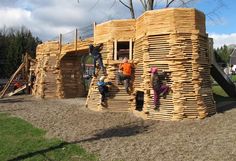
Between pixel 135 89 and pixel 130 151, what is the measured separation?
8037mm

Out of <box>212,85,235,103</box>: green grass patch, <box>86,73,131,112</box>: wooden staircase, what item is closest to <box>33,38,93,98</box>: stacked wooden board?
<box>86,73,131,112</box>: wooden staircase

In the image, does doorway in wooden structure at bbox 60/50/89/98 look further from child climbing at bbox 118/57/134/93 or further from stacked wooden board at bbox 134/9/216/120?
→ stacked wooden board at bbox 134/9/216/120

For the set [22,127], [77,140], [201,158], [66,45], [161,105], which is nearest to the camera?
[201,158]

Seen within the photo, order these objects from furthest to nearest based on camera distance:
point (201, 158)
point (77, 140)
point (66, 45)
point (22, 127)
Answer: point (66, 45)
point (22, 127)
point (77, 140)
point (201, 158)

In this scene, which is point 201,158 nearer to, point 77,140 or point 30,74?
point 77,140

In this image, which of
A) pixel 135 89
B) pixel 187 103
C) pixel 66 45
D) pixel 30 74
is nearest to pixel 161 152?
pixel 187 103

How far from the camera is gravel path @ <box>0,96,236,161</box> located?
10.9 m

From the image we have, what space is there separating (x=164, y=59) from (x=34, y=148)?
290 inches

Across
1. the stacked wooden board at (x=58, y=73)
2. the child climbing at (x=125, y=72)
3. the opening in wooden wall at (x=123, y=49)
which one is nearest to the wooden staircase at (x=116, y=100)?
the child climbing at (x=125, y=72)

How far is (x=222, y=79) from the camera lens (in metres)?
22.6

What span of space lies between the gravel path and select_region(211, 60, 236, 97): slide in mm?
2359

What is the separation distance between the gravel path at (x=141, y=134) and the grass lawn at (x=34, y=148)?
0.45 m

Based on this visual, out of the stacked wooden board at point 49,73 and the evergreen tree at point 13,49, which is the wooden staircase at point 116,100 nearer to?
the stacked wooden board at point 49,73

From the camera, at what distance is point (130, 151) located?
37.1ft
